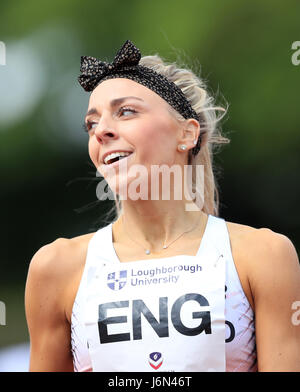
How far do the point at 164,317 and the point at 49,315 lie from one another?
0.58 m

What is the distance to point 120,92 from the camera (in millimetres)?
3277

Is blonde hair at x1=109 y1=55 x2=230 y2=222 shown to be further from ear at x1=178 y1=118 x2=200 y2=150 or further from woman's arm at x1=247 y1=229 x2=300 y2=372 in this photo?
woman's arm at x1=247 y1=229 x2=300 y2=372

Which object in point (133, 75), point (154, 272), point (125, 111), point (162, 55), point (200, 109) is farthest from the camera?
point (162, 55)

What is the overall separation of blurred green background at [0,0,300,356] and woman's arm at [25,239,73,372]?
14.5 ft

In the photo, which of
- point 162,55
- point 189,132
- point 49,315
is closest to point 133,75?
point 189,132

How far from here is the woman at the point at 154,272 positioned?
118 inches

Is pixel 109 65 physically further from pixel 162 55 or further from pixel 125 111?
pixel 162 55

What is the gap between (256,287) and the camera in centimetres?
306

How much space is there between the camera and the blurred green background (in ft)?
26.0

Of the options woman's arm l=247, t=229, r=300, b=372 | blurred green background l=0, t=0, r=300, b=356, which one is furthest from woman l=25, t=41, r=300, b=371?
blurred green background l=0, t=0, r=300, b=356

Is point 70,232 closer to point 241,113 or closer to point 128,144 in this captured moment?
point 241,113

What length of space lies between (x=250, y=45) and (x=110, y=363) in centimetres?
576

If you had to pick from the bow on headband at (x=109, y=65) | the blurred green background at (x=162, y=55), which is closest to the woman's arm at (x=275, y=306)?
the bow on headband at (x=109, y=65)

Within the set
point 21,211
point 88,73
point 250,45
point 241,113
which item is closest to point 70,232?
point 21,211
